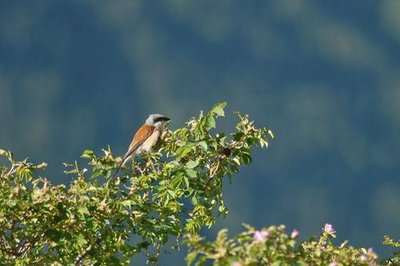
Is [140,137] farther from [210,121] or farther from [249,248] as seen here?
[249,248]

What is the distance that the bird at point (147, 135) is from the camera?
38.1 feet

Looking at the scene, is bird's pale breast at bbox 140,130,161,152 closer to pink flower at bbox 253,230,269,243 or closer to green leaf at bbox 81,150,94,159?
green leaf at bbox 81,150,94,159

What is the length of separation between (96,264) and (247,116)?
286 centimetres

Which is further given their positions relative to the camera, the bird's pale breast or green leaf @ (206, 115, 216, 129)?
the bird's pale breast

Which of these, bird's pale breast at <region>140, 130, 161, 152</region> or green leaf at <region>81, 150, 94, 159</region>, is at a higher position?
bird's pale breast at <region>140, 130, 161, 152</region>

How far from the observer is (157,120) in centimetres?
1227

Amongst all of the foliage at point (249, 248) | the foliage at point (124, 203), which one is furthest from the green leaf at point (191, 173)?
the foliage at point (249, 248)

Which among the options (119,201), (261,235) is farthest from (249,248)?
(119,201)

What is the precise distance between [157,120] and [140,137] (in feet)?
1.62

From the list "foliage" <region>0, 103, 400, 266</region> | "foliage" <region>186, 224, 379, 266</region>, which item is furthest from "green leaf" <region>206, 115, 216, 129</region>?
"foliage" <region>186, 224, 379, 266</region>

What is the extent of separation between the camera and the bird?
1160 centimetres

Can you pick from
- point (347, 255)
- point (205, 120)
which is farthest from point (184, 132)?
point (347, 255)

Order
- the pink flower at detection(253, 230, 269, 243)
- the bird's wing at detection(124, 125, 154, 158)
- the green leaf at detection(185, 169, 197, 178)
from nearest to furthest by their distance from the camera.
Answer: the pink flower at detection(253, 230, 269, 243)
the green leaf at detection(185, 169, 197, 178)
the bird's wing at detection(124, 125, 154, 158)

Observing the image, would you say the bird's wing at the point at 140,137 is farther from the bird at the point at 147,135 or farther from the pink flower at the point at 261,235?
the pink flower at the point at 261,235
